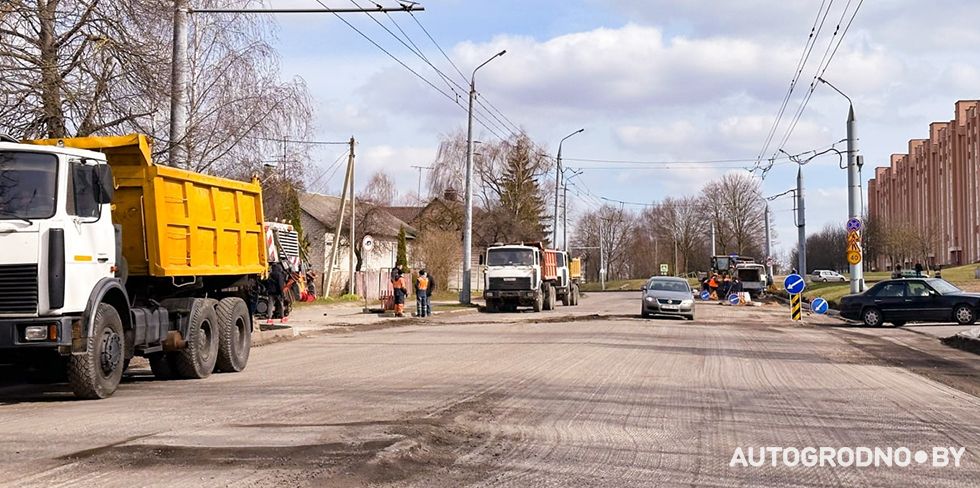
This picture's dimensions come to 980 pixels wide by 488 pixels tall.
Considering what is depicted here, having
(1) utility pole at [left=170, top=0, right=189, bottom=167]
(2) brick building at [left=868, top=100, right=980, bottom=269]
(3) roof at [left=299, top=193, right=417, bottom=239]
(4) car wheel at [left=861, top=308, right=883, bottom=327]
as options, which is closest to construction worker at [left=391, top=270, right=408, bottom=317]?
(4) car wheel at [left=861, top=308, right=883, bottom=327]

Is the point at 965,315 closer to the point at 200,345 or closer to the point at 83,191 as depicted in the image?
the point at 200,345

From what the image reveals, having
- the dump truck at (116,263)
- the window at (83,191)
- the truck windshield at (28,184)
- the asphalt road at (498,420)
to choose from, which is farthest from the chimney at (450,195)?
the truck windshield at (28,184)

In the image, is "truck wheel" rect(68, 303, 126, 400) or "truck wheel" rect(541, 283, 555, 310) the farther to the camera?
"truck wheel" rect(541, 283, 555, 310)

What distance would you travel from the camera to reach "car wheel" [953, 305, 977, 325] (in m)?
27.7

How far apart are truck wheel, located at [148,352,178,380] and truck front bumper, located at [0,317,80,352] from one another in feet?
10.9

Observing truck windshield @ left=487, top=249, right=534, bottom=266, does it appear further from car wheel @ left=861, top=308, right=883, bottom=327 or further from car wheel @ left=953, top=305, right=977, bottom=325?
car wheel @ left=953, top=305, right=977, bottom=325

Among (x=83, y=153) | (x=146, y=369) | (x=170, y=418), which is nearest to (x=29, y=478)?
(x=170, y=418)

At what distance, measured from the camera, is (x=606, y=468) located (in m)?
7.63

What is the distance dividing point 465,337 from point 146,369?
9.15 metres

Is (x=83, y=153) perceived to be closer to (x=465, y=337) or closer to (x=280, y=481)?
(x=280, y=481)

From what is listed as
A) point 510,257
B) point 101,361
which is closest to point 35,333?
point 101,361

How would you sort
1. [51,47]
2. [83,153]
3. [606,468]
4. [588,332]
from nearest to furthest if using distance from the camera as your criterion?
[606,468]
[83,153]
[51,47]
[588,332]

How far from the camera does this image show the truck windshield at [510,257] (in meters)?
39.5

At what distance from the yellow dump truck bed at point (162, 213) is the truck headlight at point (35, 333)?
220 cm
